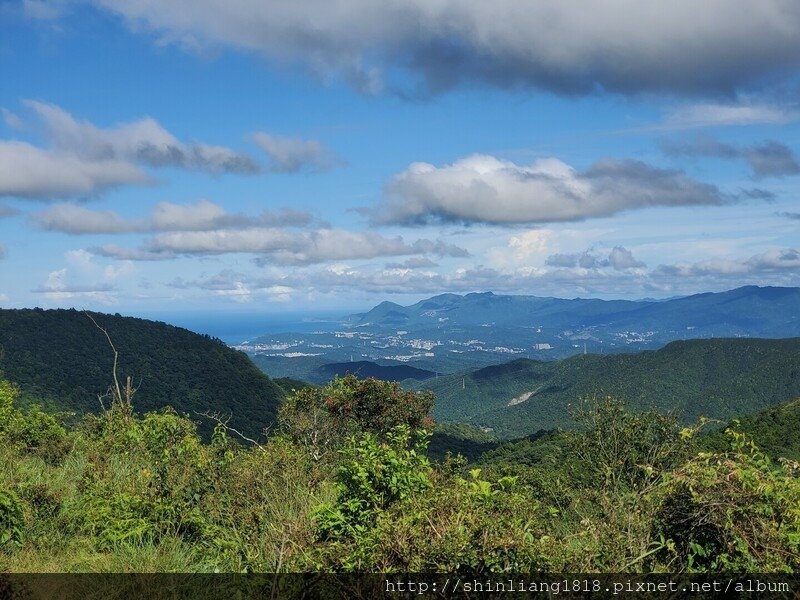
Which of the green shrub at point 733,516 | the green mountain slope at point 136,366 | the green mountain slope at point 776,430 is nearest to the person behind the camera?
the green shrub at point 733,516

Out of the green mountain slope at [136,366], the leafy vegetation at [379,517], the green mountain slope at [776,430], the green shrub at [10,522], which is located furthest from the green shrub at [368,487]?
the green mountain slope at [136,366]

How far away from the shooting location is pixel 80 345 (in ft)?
385

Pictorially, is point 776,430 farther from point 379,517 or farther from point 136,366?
point 136,366

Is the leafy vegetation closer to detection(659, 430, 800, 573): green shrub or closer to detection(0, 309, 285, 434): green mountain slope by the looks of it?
detection(659, 430, 800, 573): green shrub

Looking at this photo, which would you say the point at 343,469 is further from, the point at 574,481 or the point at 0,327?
the point at 0,327

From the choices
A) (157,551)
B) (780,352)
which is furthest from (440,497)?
(780,352)

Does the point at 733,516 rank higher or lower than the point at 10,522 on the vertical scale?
higher

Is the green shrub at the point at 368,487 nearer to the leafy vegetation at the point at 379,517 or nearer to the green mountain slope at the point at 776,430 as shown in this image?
the leafy vegetation at the point at 379,517

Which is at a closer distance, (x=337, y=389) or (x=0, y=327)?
(x=337, y=389)

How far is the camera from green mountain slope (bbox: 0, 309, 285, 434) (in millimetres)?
97688

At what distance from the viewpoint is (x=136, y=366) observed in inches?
4710

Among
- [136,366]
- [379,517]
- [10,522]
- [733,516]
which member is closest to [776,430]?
[733,516]

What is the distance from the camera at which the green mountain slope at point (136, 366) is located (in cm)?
9769

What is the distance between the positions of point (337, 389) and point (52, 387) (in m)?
78.6
